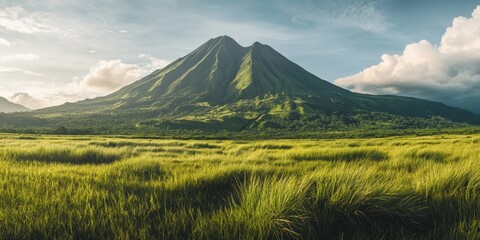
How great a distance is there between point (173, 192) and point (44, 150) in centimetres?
A: 967

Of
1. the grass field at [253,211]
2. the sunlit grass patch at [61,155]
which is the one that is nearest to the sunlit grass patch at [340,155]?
the grass field at [253,211]

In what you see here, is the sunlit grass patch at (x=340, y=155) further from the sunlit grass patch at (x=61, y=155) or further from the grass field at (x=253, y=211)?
the sunlit grass patch at (x=61, y=155)

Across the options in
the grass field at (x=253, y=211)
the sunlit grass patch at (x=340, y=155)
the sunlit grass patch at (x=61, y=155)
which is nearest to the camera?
the grass field at (x=253, y=211)

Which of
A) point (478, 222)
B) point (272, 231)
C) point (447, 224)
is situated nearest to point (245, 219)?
point (272, 231)

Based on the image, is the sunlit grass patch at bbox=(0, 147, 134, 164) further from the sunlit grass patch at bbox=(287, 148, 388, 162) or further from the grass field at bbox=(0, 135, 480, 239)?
the sunlit grass patch at bbox=(287, 148, 388, 162)

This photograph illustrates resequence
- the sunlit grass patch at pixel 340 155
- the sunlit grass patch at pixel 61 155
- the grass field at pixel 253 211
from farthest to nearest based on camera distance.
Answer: the sunlit grass patch at pixel 340 155 < the sunlit grass patch at pixel 61 155 < the grass field at pixel 253 211

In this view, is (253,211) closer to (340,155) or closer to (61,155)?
(340,155)

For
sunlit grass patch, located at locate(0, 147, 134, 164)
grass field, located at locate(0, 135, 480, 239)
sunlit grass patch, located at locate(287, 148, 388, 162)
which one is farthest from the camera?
sunlit grass patch, located at locate(287, 148, 388, 162)

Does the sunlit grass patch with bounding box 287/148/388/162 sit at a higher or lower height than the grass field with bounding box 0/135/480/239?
lower

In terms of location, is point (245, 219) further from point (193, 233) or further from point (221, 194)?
point (221, 194)

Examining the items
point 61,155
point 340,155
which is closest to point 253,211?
point 340,155

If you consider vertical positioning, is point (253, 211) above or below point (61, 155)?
above

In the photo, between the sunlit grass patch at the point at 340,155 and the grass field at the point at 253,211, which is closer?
the grass field at the point at 253,211

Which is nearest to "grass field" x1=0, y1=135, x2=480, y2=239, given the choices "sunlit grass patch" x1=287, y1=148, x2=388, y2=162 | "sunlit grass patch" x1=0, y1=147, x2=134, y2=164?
"sunlit grass patch" x1=287, y1=148, x2=388, y2=162
